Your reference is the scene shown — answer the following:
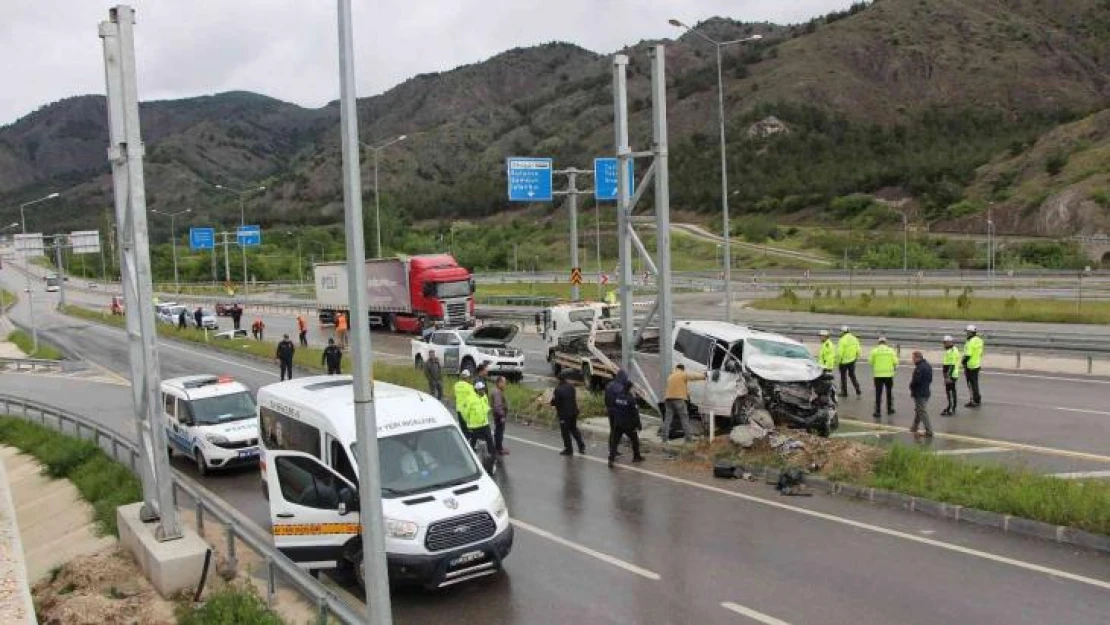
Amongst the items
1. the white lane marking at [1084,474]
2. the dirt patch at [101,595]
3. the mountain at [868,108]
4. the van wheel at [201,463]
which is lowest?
the dirt patch at [101,595]

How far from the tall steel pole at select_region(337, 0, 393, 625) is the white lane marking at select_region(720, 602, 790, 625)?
3796 mm

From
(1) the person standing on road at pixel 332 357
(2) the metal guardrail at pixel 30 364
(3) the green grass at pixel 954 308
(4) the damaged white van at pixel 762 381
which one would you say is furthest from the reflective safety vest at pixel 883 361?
(2) the metal guardrail at pixel 30 364

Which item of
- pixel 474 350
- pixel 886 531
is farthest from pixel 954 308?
pixel 886 531

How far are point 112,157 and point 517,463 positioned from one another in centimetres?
835

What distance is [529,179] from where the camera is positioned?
3572cm

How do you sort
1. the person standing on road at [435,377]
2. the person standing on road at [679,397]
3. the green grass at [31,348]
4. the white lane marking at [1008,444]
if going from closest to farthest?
the white lane marking at [1008,444] < the person standing on road at [679,397] < the person standing on road at [435,377] < the green grass at [31,348]

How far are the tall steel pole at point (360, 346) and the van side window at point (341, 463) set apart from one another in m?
3.12

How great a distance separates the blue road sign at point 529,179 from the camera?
35.3 meters

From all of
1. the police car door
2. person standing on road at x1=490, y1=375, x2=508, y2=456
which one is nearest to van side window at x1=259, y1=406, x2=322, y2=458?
the police car door

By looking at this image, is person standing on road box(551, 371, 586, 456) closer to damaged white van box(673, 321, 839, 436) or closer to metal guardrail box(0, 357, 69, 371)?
damaged white van box(673, 321, 839, 436)

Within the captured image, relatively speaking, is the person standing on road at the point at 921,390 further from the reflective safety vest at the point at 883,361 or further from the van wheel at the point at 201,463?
the van wheel at the point at 201,463

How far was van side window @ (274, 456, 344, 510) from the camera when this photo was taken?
10.4 meters

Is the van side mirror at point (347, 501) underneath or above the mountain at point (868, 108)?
underneath

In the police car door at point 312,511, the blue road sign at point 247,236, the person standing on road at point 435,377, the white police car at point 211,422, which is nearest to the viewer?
the police car door at point 312,511
